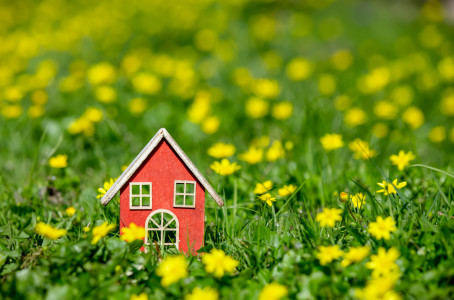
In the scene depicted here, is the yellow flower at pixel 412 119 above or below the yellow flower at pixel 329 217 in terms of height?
above

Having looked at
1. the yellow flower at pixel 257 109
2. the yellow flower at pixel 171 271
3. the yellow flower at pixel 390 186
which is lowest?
the yellow flower at pixel 171 271

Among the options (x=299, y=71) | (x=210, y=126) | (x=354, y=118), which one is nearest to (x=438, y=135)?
(x=354, y=118)

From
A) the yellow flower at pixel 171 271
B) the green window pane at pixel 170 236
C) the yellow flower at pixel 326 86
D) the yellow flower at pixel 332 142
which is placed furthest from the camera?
the yellow flower at pixel 326 86

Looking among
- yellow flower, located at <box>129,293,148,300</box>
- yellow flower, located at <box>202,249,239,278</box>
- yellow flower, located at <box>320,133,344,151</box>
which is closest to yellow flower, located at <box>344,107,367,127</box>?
yellow flower, located at <box>320,133,344,151</box>

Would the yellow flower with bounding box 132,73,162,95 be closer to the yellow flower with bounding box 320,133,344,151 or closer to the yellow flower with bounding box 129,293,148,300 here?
the yellow flower with bounding box 320,133,344,151

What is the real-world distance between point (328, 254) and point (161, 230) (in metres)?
0.81

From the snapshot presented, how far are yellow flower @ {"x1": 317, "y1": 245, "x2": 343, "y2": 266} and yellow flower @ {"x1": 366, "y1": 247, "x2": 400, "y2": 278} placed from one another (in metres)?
0.14

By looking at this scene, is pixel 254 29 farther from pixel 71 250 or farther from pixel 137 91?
pixel 71 250

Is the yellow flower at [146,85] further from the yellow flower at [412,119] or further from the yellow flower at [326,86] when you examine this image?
the yellow flower at [412,119]

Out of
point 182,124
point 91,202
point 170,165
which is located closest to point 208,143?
point 182,124

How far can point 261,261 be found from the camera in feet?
6.88

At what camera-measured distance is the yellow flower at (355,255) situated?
1.86 metres

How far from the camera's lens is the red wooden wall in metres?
2.14

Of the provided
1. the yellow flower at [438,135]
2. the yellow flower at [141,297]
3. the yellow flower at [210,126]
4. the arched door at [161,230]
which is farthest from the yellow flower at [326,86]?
the yellow flower at [141,297]
